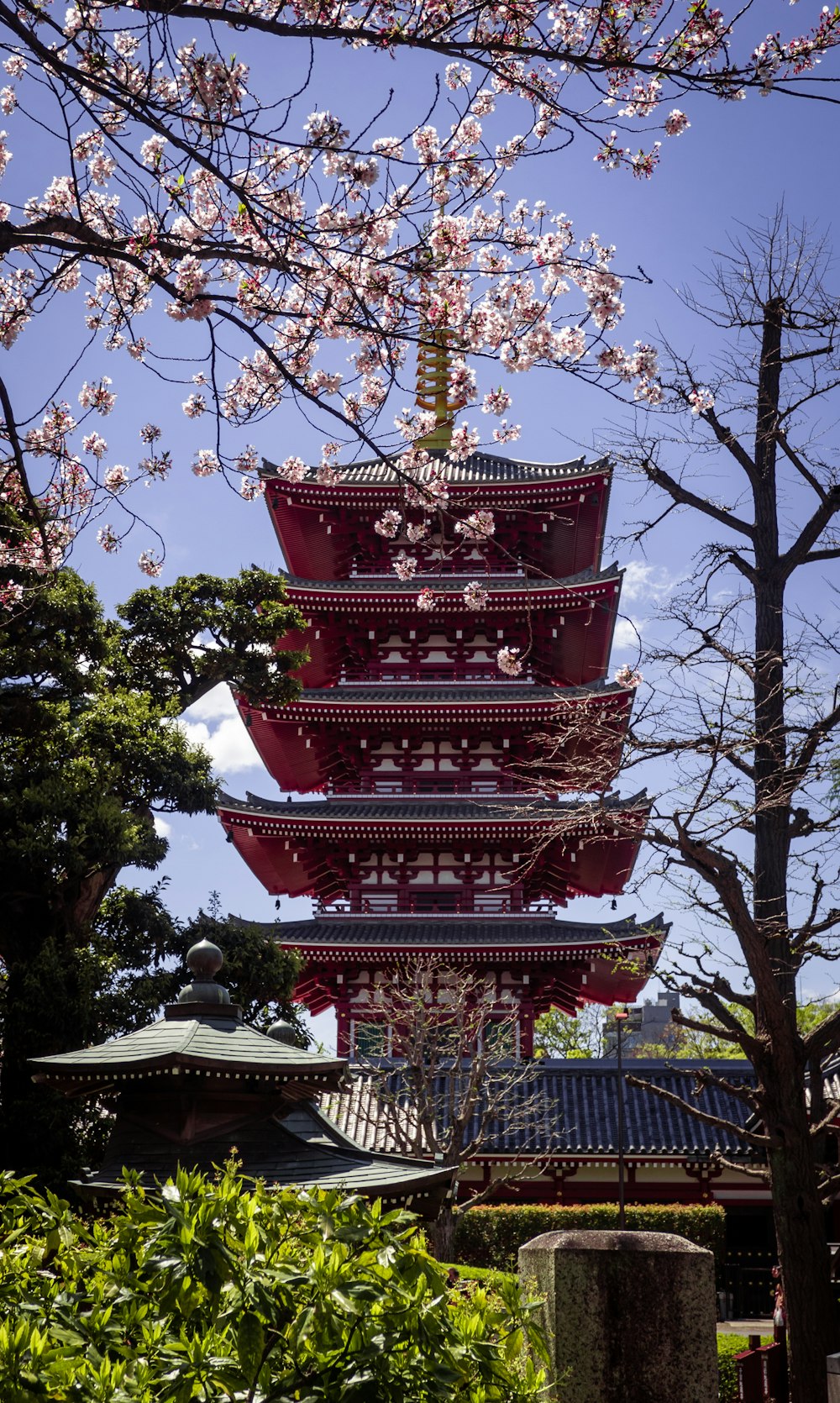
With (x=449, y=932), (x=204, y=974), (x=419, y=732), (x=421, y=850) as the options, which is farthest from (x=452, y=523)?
(x=204, y=974)

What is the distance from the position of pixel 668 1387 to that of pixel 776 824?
4.33 m

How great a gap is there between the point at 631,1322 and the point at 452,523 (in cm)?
1898

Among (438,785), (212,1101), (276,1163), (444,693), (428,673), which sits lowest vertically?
(276,1163)

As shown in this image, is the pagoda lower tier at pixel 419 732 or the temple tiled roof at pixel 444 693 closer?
the temple tiled roof at pixel 444 693

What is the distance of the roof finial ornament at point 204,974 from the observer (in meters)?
9.02

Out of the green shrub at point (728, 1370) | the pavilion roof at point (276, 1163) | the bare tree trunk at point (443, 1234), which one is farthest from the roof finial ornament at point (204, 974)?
the bare tree trunk at point (443, 1234)

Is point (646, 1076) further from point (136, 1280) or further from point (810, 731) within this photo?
point (136, 1280)

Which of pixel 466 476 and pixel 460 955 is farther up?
pixel 466 476

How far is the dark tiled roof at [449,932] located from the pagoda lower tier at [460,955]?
15 millimetres

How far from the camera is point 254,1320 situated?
2355 millimetres

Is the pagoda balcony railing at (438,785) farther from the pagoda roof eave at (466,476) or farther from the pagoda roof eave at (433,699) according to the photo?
the pagoda roof eave at (466,476)

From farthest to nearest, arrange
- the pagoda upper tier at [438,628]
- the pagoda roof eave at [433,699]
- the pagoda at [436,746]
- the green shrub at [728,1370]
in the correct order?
the pagoda upper tier at [438,628], the pagoda roof eave at [433,699], the pagoda at [436,746], the green shrub at [728,1370]

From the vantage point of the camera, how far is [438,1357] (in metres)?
2.41

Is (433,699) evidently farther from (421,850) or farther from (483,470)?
(483,470)
